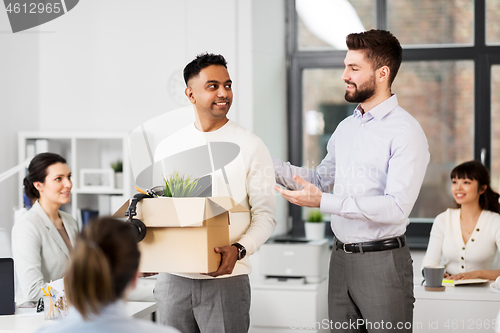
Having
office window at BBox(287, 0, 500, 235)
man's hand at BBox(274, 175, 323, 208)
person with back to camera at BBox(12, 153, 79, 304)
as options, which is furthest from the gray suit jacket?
office window at BBox(287, 0, 500, 235)

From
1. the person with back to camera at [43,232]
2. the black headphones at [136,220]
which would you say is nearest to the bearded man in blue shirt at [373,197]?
the black headphones at [136,220]

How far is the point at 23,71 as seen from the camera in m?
3.74

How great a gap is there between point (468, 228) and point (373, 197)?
1610mm

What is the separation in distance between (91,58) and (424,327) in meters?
2.85

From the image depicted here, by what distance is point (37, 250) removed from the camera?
251 centimetres

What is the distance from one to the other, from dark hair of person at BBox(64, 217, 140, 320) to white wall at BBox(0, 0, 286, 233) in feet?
8.68

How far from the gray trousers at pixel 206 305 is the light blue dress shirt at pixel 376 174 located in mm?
404

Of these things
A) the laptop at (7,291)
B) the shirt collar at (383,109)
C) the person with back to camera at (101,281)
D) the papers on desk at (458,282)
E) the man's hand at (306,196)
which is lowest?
the papers on desk at (458,282)

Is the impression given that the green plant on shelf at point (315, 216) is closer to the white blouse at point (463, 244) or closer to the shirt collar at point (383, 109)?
the white blouse at point (463, 244)

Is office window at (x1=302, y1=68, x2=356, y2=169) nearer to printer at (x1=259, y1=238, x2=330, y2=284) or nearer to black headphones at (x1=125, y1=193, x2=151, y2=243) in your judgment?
printer at (x1=259, y1=238, x2=330, y2=284)

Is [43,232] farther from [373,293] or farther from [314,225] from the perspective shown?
[314,225]

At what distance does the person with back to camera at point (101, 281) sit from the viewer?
892 millimetres

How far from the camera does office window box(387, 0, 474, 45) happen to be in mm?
3875

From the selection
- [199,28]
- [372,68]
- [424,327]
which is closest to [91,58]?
[199,28]
